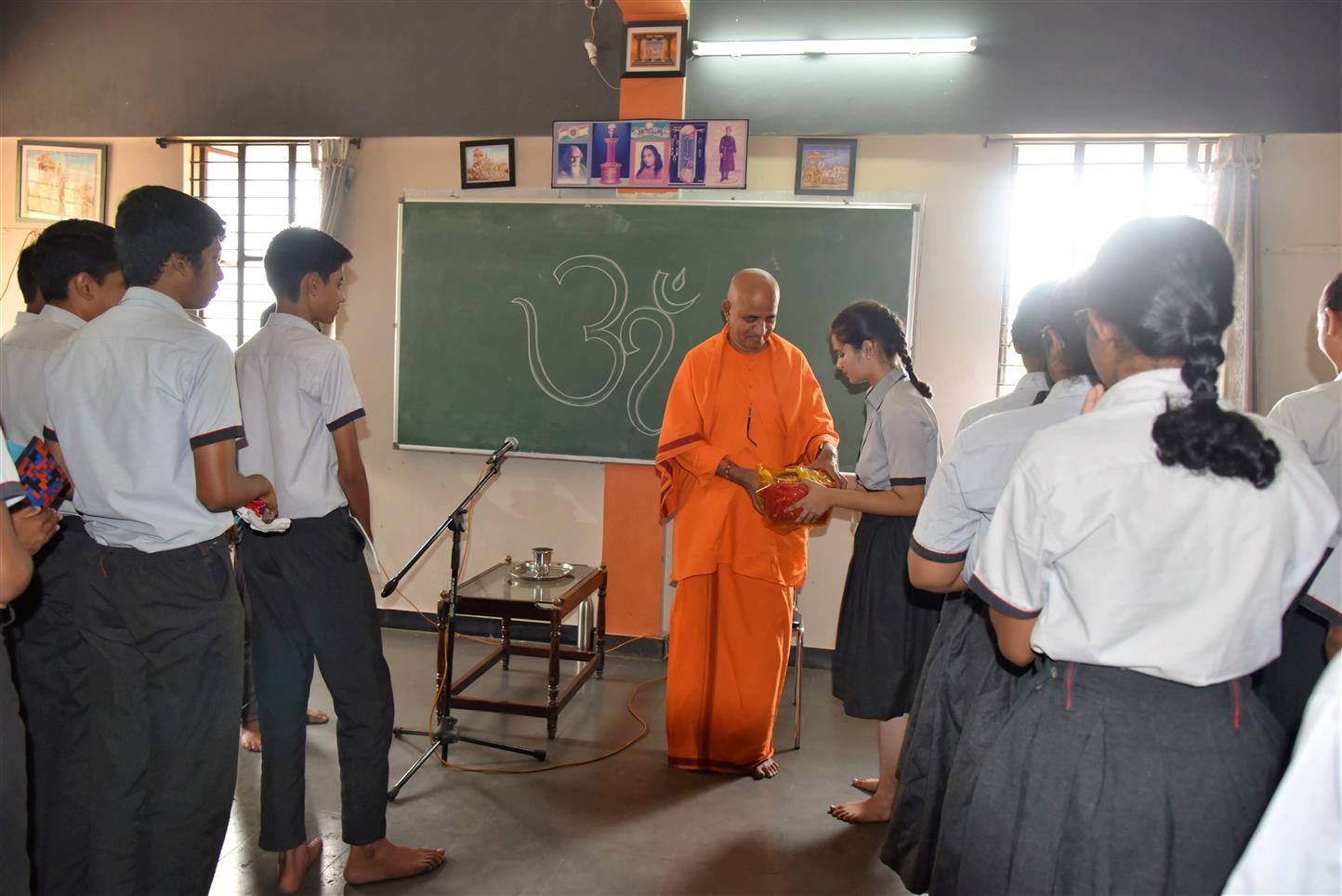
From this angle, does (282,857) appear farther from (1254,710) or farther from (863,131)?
(863,131)

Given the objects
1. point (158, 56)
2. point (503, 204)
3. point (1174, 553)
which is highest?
point (158, 56)

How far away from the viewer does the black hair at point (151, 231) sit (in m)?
1.86

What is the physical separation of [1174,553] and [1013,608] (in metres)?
0.24

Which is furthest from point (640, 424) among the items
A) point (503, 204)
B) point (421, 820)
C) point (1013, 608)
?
point (1013, 608)

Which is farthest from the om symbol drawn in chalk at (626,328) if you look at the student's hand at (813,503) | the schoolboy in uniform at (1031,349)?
the schoolboy in uniform at (1031,349)

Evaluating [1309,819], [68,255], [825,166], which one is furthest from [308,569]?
[825,166]

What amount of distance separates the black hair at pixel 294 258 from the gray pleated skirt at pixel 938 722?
175 centimetres

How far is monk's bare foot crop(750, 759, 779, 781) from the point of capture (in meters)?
3.10

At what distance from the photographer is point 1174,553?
1221 mm

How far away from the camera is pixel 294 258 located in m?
2.28

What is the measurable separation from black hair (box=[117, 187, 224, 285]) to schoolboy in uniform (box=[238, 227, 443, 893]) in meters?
0.39

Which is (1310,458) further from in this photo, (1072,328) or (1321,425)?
(1072,328)

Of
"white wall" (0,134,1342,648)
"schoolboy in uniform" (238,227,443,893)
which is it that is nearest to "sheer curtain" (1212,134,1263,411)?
"white wall" (0,134,1342,648)

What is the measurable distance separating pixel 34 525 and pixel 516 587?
208 cm
